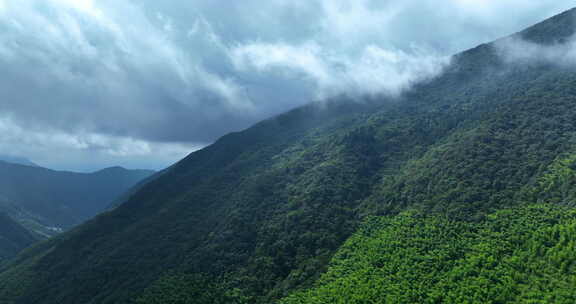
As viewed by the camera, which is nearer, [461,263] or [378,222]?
[461,263]

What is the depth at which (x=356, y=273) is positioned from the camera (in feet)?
281

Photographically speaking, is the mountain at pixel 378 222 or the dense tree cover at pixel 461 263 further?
the mountain at pixel 378 222

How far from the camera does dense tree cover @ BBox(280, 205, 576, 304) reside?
64562 millimetres

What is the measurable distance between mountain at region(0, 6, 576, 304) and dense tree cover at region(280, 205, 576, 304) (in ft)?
1.01

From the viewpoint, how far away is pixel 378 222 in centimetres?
10588

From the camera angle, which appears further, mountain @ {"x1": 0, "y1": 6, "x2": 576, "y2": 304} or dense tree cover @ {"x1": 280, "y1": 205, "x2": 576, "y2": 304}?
mountain @ {"x1": 0, "y1": 6, "x2": 576, "y2": 304}

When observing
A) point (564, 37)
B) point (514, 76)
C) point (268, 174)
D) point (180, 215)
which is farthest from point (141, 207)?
point (564, 37)

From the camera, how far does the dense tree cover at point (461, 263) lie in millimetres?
64562

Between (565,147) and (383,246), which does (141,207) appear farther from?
(565,147)

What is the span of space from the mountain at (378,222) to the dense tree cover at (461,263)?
0.31 meters

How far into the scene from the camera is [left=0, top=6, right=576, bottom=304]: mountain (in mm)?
74938

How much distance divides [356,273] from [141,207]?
442 ft

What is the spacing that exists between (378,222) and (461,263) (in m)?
31.8

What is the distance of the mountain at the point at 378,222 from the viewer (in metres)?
74.9
